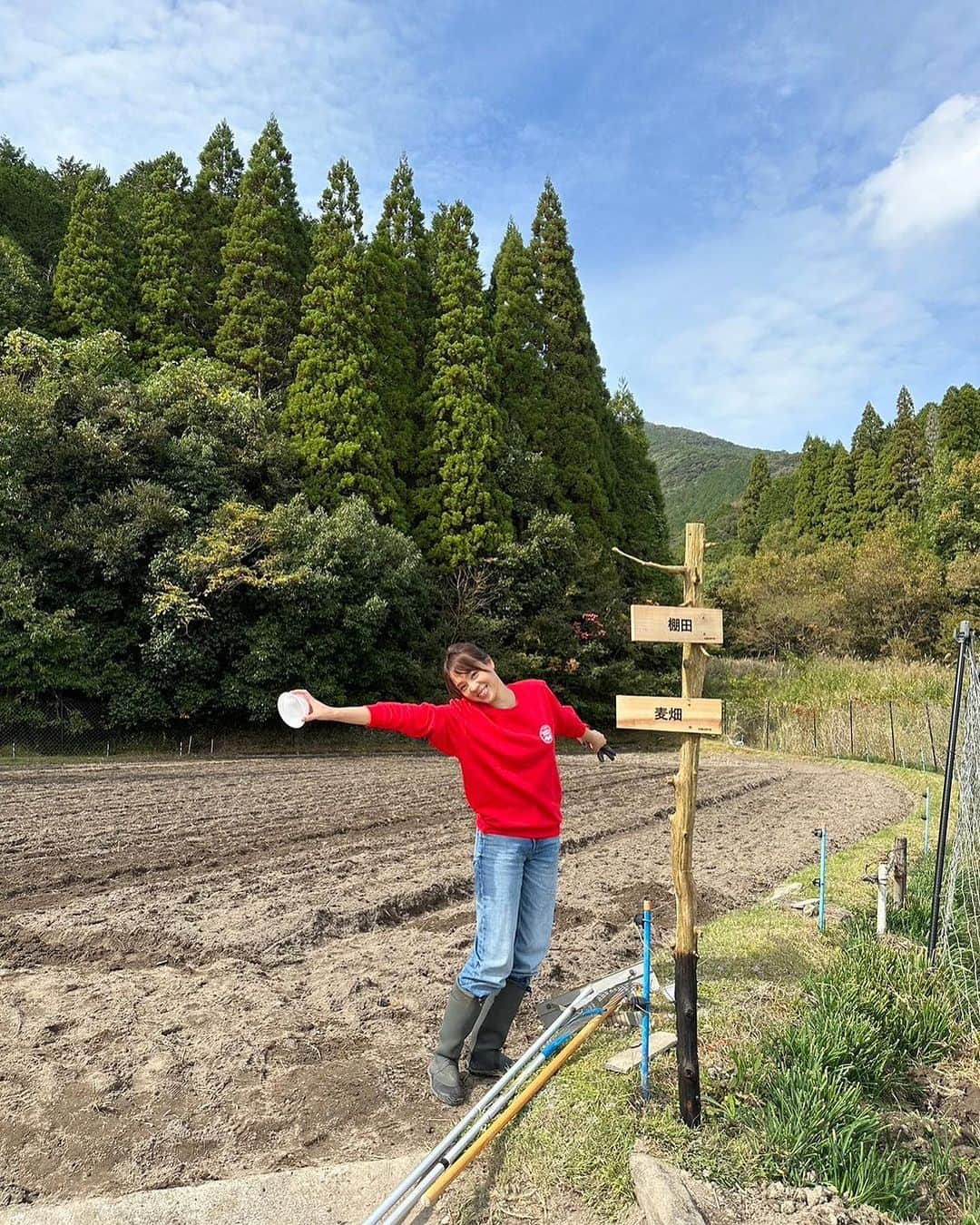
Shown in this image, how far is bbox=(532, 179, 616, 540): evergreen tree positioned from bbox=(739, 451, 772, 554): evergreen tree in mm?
22001

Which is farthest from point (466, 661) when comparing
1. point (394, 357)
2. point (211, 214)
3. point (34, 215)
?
point (34, 215)

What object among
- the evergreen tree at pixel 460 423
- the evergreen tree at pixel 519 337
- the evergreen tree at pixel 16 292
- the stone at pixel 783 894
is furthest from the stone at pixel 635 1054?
the evergreen tree at pixel 16 292

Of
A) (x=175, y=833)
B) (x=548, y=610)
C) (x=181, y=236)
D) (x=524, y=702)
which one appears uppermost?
(x=181, y=236)

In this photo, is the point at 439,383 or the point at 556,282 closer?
the point at 439,383

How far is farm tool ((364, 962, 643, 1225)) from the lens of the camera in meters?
2.04

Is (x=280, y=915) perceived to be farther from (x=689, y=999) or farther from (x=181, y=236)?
(x=181, y=236)

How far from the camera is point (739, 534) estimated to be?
45.6m

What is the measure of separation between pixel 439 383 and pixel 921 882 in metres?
17.3

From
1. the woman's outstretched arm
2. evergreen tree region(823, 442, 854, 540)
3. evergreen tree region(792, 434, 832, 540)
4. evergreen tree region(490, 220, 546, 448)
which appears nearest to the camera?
the woman's outstretched arm

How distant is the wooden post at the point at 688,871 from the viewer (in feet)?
8.16

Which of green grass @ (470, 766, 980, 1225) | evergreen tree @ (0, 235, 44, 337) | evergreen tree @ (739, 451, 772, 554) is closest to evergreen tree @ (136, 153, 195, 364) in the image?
evergreen tree @ (0, 235, 44, 337)

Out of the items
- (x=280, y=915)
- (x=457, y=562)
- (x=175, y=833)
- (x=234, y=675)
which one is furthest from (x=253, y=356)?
(x=280, y=915)

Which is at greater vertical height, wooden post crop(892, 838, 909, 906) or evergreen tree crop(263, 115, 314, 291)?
evergreen tree crop(263, 115, 314, 291)

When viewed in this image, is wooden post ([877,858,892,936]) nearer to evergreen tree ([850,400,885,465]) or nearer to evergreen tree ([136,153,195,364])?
evergreen tree ([136,153,195,364])
